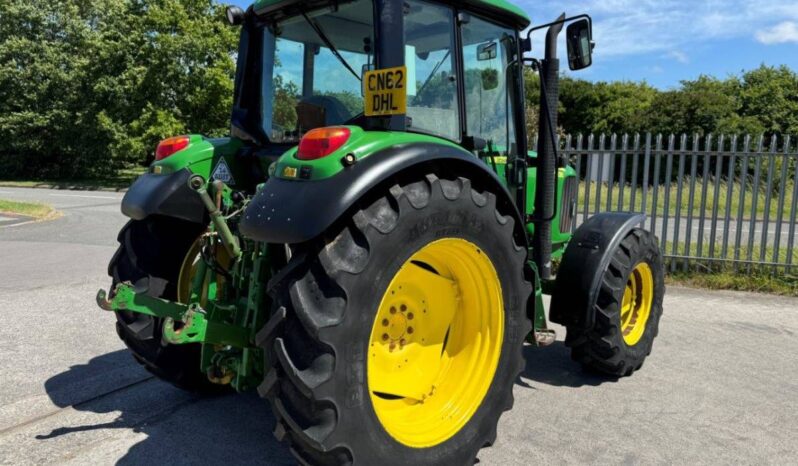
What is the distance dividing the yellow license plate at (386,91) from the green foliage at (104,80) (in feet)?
65.8

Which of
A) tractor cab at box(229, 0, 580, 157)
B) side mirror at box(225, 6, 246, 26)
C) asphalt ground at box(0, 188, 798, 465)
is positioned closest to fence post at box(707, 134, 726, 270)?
asphalt ground at box(0, 188, 798, 465)

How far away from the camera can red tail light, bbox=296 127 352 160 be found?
2.43 meters

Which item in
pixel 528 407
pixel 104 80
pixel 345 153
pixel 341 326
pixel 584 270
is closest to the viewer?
pixel 341 326

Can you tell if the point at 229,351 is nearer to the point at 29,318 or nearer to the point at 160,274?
the point at 160,274

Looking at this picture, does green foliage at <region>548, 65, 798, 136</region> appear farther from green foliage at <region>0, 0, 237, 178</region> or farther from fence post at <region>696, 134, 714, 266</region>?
fence post at <region>696, 134, 714, 266</region>

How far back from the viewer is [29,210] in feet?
44.9

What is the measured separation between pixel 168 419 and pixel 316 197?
1.84 meters

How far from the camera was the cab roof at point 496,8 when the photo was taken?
128 inches

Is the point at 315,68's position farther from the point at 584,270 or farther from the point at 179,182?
the point at 584,270

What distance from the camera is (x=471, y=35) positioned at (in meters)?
3.39

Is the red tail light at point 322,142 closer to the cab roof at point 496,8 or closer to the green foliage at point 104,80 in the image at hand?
the cab roof at point 496,8

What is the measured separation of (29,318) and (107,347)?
4.00 feet

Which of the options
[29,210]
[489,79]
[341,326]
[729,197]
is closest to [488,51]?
[489,79]

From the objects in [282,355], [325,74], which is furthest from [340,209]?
[325,74]
